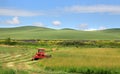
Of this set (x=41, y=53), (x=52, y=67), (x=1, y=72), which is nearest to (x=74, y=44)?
(x=41, y=53)

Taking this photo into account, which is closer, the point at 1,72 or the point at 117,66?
the point at 1,72

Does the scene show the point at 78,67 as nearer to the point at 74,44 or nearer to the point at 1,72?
the point at 1,72

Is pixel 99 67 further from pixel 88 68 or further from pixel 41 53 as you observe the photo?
pixel 41 53

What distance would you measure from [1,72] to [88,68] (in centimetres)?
898

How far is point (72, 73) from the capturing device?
28500 millimetres

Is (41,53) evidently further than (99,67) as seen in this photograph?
Yes

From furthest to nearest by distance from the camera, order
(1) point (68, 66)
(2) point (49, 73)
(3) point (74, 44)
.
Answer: (3) point (74, 44) < (1) point (68, 66) < (2) point (49, 73)

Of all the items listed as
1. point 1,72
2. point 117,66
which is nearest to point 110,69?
point 117,66

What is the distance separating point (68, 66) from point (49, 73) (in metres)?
4.58

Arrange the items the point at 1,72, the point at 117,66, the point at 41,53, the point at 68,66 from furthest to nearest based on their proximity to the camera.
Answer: the point at 41,53 → the point at 68,66 → the point at 117,66 → the point at 1,72

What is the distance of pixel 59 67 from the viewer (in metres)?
31.6

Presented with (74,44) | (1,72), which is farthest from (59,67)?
(74,44)

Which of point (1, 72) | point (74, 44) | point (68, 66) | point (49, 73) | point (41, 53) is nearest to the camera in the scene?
point (1, 72)

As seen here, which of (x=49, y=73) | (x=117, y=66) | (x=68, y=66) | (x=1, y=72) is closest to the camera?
(x=1, y=72)
